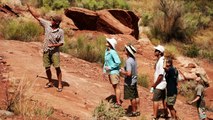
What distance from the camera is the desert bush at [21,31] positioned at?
15.5m

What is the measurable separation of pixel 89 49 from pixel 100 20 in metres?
4.80

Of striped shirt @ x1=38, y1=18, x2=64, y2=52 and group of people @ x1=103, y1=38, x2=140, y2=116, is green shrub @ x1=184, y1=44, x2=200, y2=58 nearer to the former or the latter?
group of people @ x1=103, y1=38, x2=140, y2=116

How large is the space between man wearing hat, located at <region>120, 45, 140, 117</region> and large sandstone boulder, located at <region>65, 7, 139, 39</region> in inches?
Answer: 401

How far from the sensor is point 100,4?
25.1 m

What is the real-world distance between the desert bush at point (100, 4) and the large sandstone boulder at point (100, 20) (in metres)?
4.15

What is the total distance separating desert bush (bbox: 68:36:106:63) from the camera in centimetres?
1473

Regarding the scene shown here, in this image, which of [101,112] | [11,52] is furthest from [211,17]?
[101,112]

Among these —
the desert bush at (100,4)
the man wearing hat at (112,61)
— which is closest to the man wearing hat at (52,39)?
the man wearing hat at (112,61)

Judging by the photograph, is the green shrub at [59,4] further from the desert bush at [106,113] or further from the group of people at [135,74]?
the desert bush at [106,113]

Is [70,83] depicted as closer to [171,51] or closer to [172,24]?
[171,51]

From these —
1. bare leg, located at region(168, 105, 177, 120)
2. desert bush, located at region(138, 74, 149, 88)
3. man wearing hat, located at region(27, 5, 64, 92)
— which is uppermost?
man wearing hat, located at region(27, 5, 64, 92)

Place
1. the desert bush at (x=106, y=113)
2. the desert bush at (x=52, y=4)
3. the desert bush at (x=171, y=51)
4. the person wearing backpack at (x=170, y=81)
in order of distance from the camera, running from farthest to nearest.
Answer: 1. the desert bush at (x=52, y=4)
2. the desert bush at (x=171, y=51)
3. the person wearing backpack at (x=170, y=81)
4. the desert bush at (x=106, y=113)

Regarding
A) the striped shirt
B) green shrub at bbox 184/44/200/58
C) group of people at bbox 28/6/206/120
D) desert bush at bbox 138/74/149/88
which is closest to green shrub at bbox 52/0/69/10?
green shrub at bbox 184/44/200/58

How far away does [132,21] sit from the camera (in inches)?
832
